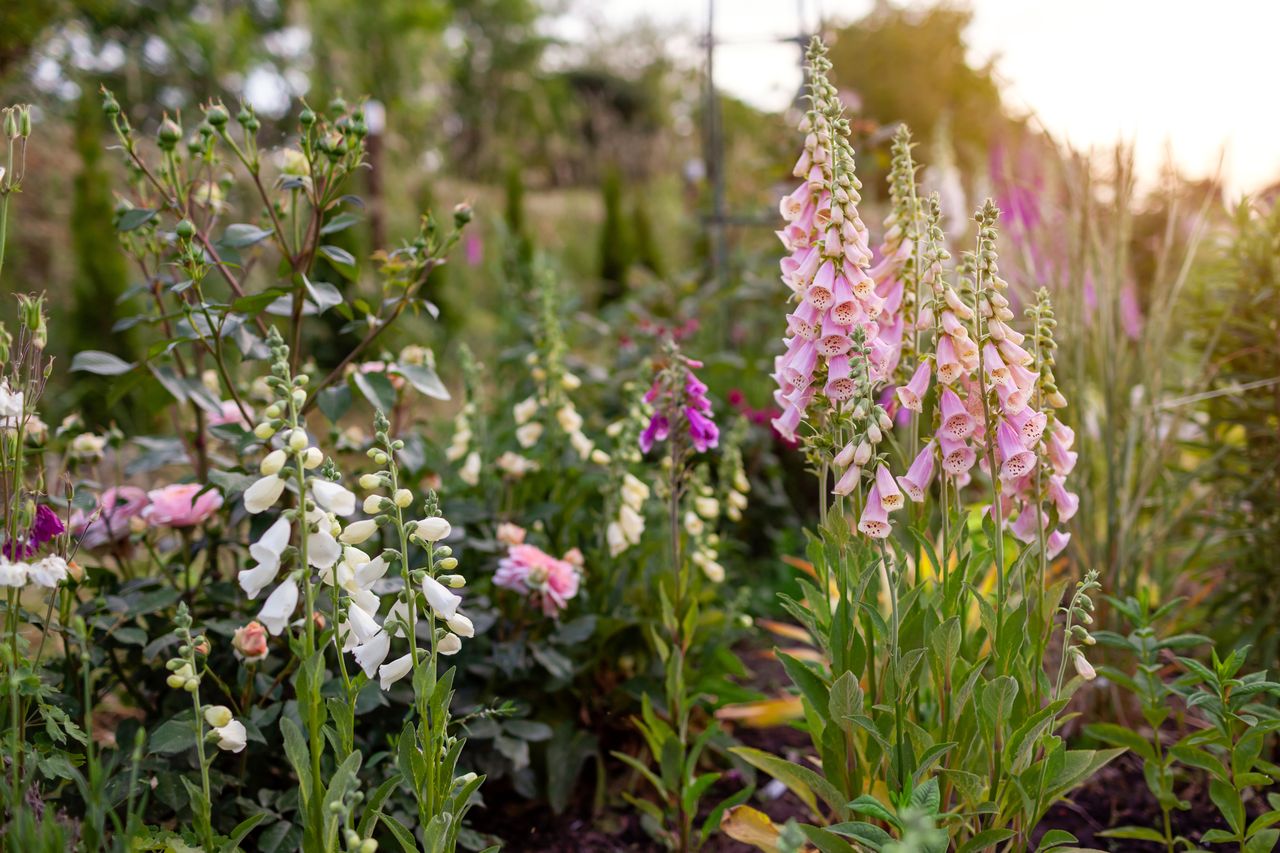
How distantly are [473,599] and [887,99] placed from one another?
12093mm

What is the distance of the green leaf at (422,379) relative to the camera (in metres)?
1.79

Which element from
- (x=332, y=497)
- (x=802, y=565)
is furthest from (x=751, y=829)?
(x=802, y=565)

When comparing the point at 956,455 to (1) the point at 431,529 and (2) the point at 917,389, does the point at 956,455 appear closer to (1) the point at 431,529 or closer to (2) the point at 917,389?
(2) the point at 917,389

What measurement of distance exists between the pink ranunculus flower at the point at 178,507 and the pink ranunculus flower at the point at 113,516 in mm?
100

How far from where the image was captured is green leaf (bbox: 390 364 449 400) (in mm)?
1790

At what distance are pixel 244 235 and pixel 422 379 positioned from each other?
431 millimetres

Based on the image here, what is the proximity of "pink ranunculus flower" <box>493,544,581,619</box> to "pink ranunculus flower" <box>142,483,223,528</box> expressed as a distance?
59 cm

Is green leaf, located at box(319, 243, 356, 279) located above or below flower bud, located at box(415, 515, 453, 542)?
above

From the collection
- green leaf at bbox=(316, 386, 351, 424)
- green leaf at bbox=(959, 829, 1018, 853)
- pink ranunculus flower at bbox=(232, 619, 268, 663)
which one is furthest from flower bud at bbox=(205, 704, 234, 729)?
green leaf at bbox=(959, 829, 1018, 853)

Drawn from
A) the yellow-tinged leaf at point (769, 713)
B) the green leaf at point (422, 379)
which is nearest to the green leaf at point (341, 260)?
the green leaf at point (422, 379)

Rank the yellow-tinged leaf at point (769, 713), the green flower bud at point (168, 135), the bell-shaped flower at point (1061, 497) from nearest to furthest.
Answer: the bell-shaped flower at point (1061, 497) → the green flower bud at point (168, 135) → the yellow-tinged leaf at point (769, 713)

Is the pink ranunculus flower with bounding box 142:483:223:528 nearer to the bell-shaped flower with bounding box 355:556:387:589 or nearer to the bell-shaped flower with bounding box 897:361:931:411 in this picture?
the bell-shaped flower with bounding box 355:556:387:589

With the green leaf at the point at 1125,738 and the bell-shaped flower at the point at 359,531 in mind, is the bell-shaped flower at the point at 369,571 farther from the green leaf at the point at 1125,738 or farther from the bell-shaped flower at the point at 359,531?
the green leaf at the point at 1125,738

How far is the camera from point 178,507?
180 centimetres
